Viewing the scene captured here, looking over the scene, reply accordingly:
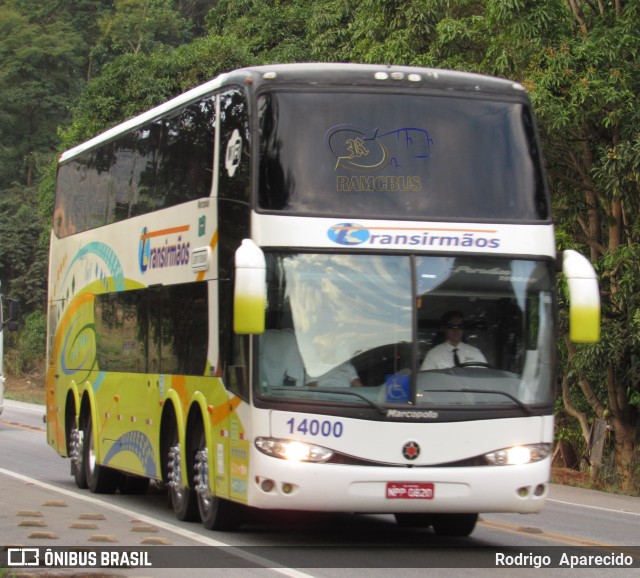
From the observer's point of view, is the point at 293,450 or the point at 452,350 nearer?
the point at 293,450

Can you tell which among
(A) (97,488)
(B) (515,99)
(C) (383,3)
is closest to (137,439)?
(A) (97,488)

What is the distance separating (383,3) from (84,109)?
19.5 metres

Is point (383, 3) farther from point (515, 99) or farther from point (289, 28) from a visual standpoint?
point (289, 28)

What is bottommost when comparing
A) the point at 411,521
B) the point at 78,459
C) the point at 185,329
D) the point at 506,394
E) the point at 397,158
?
the point at 411,521

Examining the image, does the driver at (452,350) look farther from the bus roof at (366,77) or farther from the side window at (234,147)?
the bus roof at (366,77)

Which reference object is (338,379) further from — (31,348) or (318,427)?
(31,348)

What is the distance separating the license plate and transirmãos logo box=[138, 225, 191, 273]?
11.6 feet

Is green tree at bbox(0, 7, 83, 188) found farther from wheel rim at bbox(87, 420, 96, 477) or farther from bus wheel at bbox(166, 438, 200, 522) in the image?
bus wheel at bbox(166, 438, 200, 522)

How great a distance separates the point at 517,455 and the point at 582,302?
1.32 metres

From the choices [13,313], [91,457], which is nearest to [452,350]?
[91,457]

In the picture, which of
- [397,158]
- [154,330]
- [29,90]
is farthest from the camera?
[29,90]

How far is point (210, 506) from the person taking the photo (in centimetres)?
1254

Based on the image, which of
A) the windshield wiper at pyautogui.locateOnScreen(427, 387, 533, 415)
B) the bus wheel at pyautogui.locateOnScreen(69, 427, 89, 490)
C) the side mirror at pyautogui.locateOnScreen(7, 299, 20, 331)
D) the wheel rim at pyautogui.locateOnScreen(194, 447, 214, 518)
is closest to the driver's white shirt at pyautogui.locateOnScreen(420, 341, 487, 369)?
the windshield wiper at pyautogui.locateOnScreen(427, 387, 533, 415)

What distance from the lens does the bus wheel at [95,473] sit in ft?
55.4
